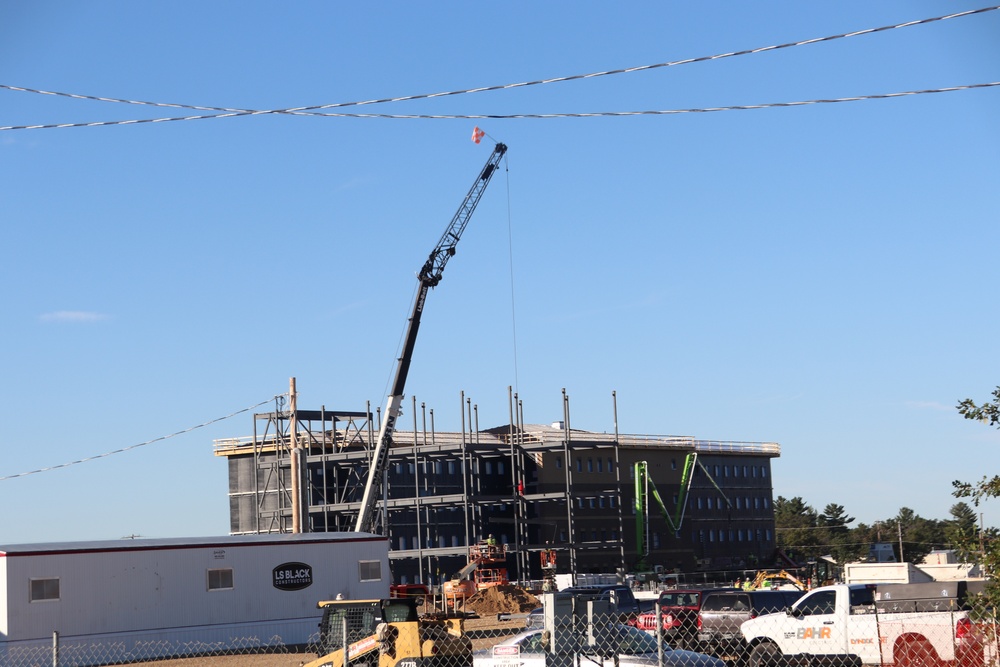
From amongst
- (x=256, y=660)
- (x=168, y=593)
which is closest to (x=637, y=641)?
(x=256, y=660)

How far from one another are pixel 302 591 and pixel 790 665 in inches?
717

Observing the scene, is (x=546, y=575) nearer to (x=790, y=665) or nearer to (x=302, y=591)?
(x=302, y=591)

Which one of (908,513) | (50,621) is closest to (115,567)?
(50,621)

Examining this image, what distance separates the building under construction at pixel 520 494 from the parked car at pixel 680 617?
32.7 metres

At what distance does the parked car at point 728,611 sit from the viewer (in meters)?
26.8

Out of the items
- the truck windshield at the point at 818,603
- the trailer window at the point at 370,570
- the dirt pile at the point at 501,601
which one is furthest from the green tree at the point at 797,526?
the truck windshield at the point at 818,603

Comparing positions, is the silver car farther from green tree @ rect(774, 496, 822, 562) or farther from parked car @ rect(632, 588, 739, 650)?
green tree @ rect(774, 496, 822, 562)

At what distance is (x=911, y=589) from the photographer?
2400 cm

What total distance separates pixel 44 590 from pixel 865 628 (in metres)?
21.3

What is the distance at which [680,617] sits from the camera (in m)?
29.8

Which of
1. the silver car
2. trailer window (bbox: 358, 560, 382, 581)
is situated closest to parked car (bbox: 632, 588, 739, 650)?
the silver car

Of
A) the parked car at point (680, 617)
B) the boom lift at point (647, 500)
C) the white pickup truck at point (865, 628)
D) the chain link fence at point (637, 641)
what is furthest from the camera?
the boom lift at point (647, 500)

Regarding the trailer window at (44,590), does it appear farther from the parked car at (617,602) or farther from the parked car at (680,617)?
the parked car at (680,617)

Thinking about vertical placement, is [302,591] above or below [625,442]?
below
